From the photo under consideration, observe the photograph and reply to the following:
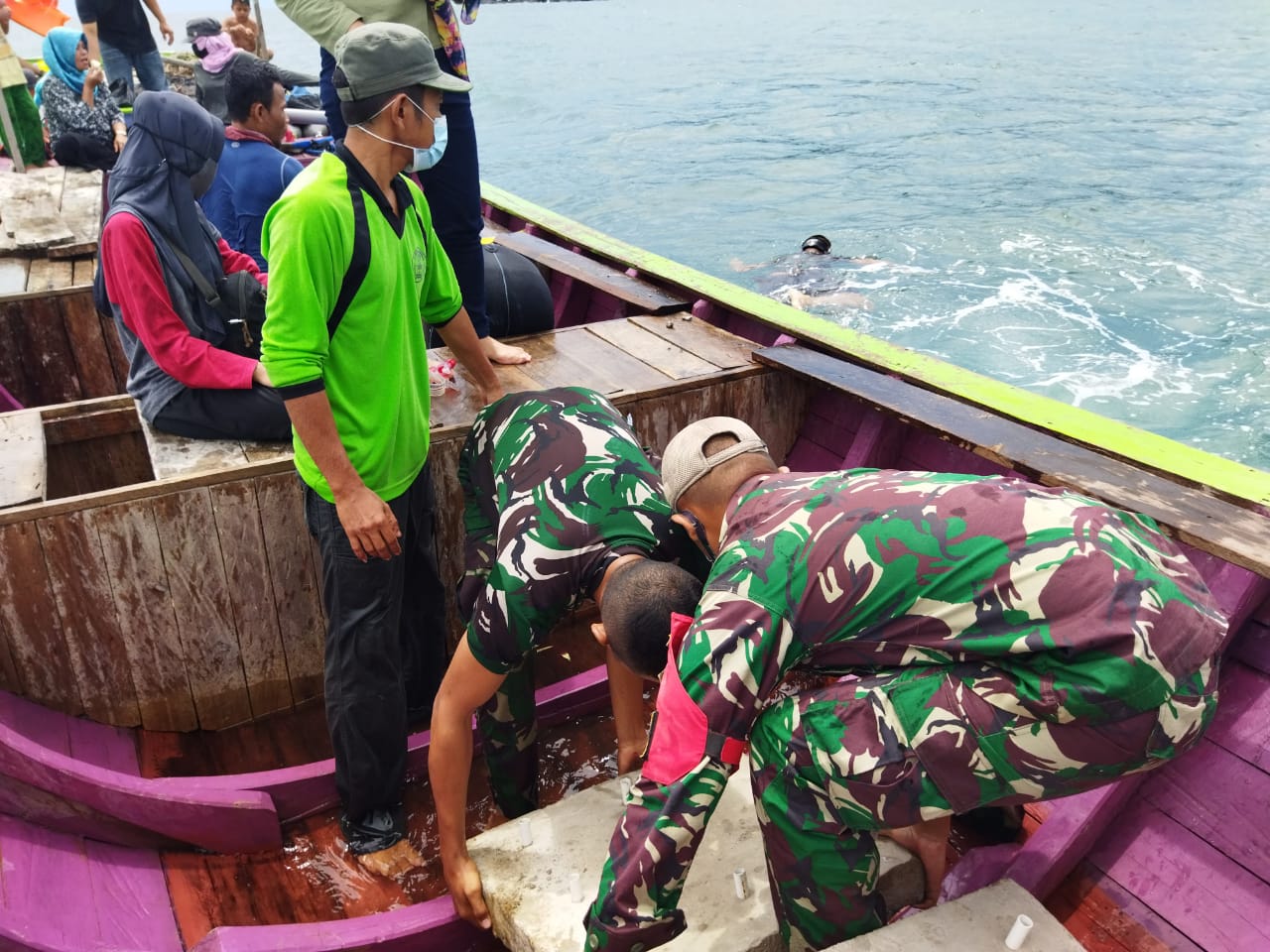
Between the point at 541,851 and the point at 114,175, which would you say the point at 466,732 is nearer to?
the point at 541,851

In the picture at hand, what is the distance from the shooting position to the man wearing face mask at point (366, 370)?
7.58 feet

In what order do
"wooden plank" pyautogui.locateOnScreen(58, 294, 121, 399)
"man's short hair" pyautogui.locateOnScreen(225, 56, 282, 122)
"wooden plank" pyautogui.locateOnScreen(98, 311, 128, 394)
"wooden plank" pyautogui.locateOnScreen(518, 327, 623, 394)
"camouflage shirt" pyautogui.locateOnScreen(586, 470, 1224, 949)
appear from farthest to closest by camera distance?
"wooden plank" pyautogui.locateOnScreen(98, 311, 128, 394), "wooden plank" pyautogui.locateOnScreen(58, 294, 121, 399), "man's short hair" pyautogui.locateOnScreen(225, 56, 282, 122), "wooden plank" pyautogui.locateOnScreen(518, 327, 623, 394), "camouflage shirt" pyautogui.locateOnScreen(586, 470, 1224, 949)

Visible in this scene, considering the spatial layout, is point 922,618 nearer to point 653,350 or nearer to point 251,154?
point 653,350

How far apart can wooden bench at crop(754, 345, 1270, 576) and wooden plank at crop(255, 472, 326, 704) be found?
179cm

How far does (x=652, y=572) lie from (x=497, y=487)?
0.66 m

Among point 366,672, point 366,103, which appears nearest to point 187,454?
point 366,672

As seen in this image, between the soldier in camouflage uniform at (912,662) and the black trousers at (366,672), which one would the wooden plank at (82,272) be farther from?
the soldier in camouflage uniform at (912,662)

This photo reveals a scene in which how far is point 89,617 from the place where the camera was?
9.50 ft

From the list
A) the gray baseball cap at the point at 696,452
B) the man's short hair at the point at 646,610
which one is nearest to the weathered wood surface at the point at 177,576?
the gray baseball cap at the point at 696,452

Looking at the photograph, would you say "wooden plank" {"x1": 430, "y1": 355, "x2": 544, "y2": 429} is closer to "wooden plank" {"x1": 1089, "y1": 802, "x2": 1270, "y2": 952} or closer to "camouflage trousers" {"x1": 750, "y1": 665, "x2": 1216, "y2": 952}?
"camouflage trousers" {"x1": 750, "y1": 665, "x2": 1216, "y2": 952}

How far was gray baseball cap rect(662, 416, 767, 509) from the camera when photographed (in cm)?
214

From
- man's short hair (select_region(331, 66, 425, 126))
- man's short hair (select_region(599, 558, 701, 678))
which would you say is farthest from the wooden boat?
man's short hair (select_region(331, 66, 425, 126))

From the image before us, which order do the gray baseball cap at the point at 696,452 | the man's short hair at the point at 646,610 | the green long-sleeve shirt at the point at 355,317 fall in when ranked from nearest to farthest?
the man's short hair at the point at 646,610 < the gray baseball cap at the point at 696,452 < the green long-sleeve shirt at the point at 355,317

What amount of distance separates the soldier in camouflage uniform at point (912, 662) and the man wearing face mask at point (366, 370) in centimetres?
98
